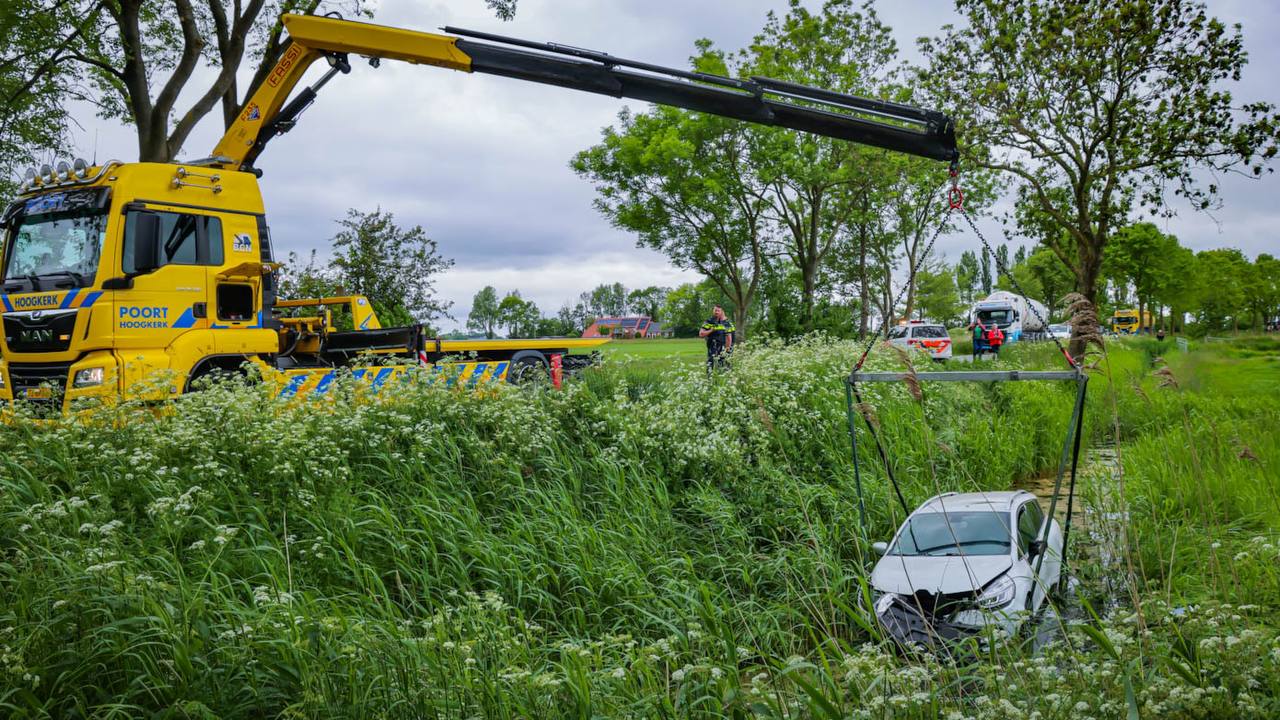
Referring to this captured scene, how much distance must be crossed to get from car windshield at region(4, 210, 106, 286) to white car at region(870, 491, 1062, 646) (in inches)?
353

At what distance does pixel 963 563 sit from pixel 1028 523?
175 centimetres

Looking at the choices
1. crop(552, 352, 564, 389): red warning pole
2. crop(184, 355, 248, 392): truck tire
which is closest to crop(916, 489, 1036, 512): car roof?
crop(552, 352, 564, 389): red warning pole

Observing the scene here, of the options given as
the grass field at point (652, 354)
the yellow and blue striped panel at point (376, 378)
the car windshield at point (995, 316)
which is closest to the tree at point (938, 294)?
the car windshield at point (995, 316)

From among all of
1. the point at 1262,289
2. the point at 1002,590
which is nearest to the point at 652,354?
the point at 1002,590

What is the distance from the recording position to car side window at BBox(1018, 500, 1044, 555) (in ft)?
21.3

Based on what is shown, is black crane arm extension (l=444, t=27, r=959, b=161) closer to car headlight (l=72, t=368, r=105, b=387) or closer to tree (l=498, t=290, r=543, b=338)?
car headlight (l=72, t=368, r=105, b=387)

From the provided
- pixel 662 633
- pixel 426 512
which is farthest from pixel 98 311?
pixel 662 633

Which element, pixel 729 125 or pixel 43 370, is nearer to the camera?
pixel 43 370

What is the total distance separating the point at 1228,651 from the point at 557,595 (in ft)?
14.6

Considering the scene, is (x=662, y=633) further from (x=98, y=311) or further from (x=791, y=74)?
(x=791, y=74)

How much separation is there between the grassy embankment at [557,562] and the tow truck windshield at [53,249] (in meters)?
2.86

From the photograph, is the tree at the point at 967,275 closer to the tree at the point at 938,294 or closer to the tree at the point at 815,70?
the tree at the point at 938,294

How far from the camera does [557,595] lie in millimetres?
6453

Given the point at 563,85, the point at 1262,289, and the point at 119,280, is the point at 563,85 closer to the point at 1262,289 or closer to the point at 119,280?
the point at 119,280
